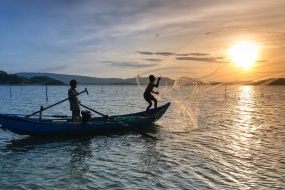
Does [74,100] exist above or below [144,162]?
above

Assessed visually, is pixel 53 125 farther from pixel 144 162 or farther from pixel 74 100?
pixel 144 162

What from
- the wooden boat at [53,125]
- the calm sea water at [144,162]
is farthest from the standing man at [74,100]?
the calm sea water at [144,162]

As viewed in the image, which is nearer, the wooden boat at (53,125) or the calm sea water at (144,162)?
the calm sea water at (144,162)

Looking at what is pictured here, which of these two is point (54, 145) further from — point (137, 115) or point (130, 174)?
point (137, 115)

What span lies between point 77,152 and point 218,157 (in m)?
6.75

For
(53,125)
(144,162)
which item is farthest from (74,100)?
(144,162)

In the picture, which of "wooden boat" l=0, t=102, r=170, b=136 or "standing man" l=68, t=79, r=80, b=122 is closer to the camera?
"wooden boat" l=0, t=102, r=170, b=136

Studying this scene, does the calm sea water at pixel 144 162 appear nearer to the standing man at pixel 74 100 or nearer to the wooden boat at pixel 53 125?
the wooden boat at pixel 53 125

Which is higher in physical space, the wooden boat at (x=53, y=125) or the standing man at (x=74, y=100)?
the standing man at (x=74, y=100)

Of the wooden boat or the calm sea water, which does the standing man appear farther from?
the calm sea water

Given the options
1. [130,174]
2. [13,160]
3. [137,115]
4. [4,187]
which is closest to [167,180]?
[130,174]

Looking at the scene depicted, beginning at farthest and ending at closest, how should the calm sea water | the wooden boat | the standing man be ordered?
the standing man
the wooden boat
the calm sea water

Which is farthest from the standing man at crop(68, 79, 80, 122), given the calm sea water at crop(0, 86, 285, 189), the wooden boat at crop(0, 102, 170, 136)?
the calm sea water at crop(0, 86, 285, 189)

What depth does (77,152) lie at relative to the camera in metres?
14.3
